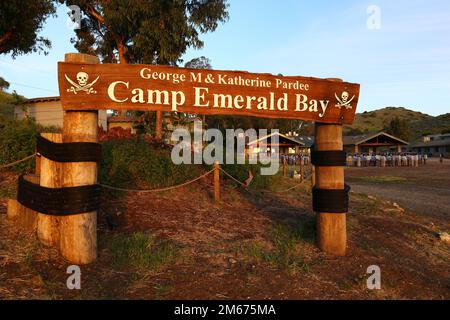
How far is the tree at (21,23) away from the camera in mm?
14820

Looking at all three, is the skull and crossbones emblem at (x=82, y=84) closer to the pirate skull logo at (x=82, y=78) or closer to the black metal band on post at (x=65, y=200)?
the pirate skull logo at (x=82, y=78)

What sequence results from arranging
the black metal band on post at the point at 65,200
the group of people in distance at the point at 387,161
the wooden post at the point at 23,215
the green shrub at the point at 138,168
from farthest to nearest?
the group of people in distance at the point at 387,161
the green shrub at the point at 138,168
the wooden post at the point at 23,215
the black metal band on post at the point at 65,200

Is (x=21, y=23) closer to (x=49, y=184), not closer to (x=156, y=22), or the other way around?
(x=156, y=22)

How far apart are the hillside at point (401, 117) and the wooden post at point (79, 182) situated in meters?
87.2

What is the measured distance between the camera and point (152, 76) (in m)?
3.94

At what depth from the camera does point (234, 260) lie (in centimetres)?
396

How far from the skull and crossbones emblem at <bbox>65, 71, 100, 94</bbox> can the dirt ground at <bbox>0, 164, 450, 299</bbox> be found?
1839mm

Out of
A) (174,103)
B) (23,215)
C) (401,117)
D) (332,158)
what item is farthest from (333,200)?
(401,117)

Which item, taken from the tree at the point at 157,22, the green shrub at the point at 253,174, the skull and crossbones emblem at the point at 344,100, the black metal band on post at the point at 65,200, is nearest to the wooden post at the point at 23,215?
the black metal band on post at the point at 65,200

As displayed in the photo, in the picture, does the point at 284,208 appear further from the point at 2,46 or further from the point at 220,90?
the point at 2,46

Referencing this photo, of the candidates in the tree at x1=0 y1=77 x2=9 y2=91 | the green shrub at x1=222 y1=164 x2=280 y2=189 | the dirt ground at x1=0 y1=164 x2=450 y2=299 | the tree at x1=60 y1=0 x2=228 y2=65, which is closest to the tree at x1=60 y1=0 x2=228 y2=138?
the tree at x1=60 y1=0 x2=228 y2=65
